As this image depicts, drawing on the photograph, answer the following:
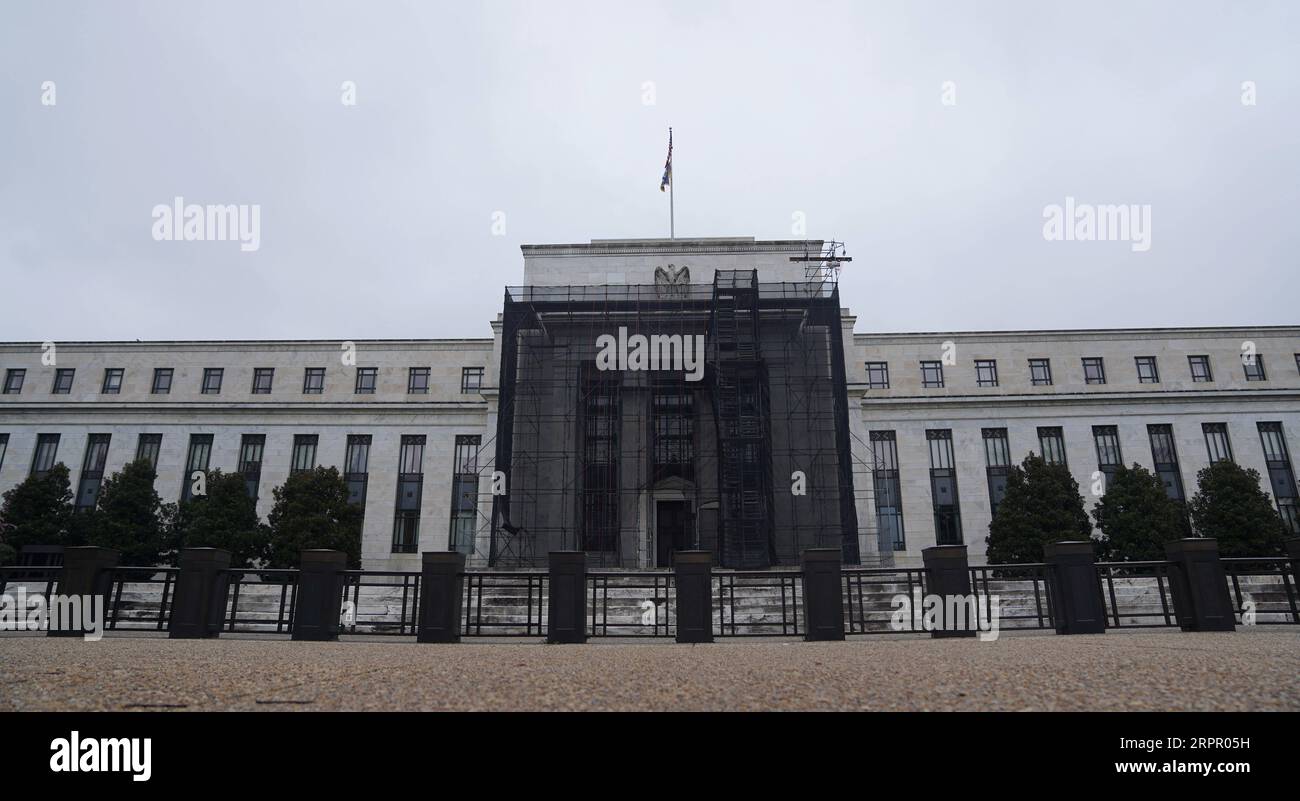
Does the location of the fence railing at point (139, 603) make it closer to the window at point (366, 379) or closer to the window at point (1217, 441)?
the window at point (366, 379)

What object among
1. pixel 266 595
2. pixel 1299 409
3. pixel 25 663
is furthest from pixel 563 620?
pixel 1299 409

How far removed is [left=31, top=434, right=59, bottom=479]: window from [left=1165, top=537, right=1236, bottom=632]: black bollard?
153 ft

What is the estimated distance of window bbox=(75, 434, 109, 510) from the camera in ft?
124

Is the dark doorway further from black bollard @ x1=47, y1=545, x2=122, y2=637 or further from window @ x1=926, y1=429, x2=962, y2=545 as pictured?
black bollard @ x1=47, y1=545, x2=122, y2=637

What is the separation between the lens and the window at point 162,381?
39781 millimetres

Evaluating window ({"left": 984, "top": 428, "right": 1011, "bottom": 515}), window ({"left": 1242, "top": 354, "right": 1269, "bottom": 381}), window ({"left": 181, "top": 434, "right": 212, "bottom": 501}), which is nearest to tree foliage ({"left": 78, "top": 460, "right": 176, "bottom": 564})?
window ({"left": 181, "top": 434, "right": 212, "bottom": 501})

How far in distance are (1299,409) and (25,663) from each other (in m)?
48.3

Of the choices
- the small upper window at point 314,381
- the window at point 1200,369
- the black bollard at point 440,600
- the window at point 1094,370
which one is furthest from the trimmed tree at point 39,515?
the window at point 1200,369

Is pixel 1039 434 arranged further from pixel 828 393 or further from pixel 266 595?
pixel 266 595

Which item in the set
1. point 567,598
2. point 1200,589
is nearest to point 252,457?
point 567,598

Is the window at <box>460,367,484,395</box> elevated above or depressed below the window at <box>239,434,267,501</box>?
above

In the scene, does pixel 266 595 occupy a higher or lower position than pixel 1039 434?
lower

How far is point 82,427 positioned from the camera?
38.8 meters
